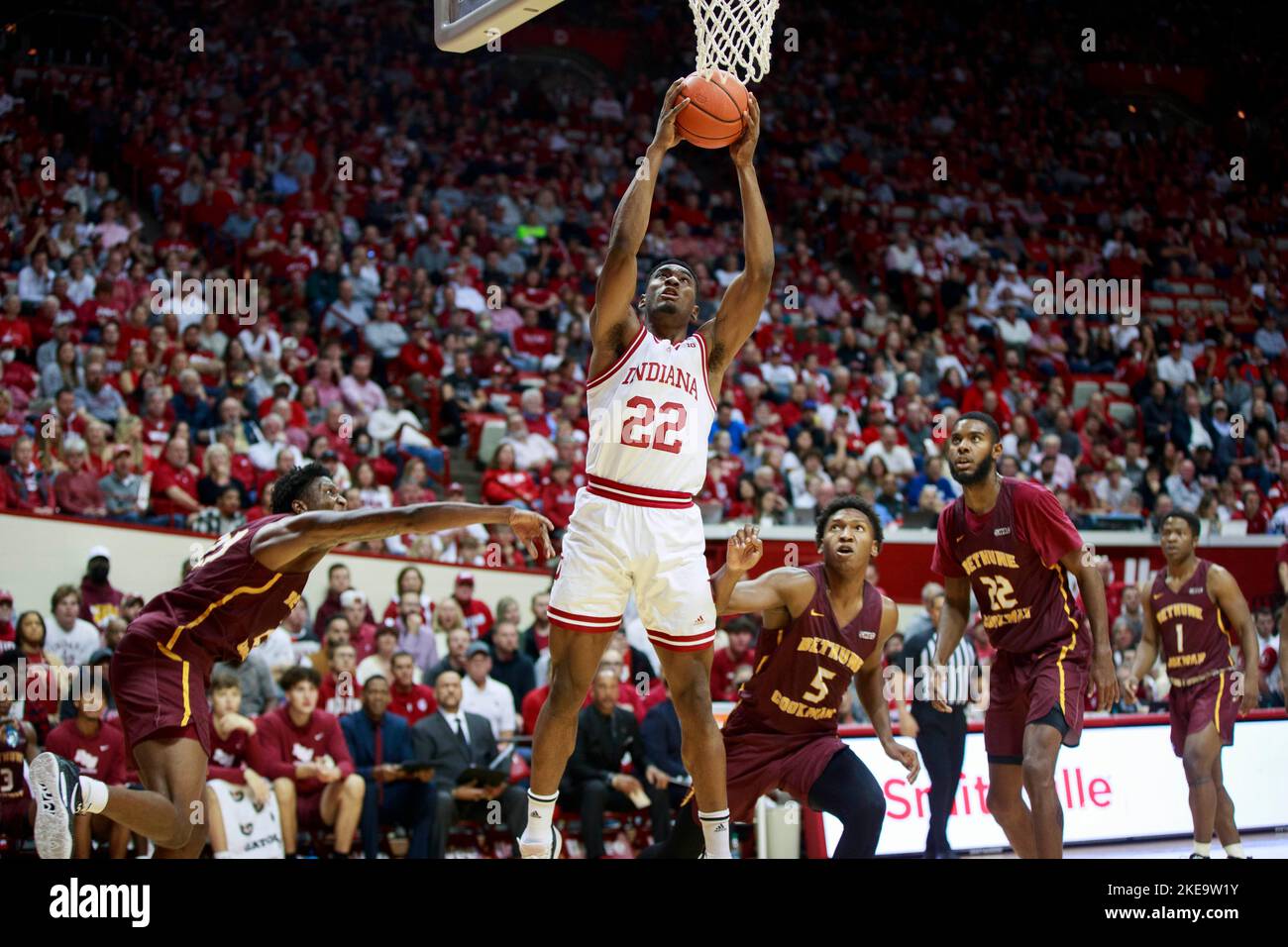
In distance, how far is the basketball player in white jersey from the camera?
4.95m

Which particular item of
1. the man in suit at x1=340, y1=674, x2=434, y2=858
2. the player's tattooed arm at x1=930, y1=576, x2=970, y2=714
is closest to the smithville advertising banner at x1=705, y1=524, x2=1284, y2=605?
the man in suit at x1=340, y1=674, x2=434, y2=858

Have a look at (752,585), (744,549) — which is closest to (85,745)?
(752,585)

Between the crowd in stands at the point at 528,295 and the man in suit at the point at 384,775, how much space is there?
6cm

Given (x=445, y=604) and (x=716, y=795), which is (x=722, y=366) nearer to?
(x=716, y=795)

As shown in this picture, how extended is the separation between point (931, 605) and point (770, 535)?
1.78 meters

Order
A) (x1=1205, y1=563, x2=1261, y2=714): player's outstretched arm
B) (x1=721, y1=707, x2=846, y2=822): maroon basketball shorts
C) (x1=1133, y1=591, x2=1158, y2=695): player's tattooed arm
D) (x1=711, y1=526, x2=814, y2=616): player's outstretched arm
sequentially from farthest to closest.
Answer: (x1=1133, y1=591, x2=1158, y2=695): player's tattooed arm
(x1=1205, y1=563, x2=1261, y2=714): player's outstretched arm
(x1=721, y1=707, x2=846, y2=822): maroon basketball shorts
(x1=711, y1=526, x2=814, y2=616): player's outstretched arm

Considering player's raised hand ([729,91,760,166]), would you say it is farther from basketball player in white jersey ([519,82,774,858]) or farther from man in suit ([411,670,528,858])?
→ man in suit ([411,670,528,858])

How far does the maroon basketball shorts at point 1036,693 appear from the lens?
573cm

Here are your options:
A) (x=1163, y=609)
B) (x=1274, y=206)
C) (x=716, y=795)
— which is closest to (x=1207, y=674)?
(x=1163, y=609)

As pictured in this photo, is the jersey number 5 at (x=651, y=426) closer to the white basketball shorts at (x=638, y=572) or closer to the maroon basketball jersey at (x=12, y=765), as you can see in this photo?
the white basketball shorts at (x=638, y=572)

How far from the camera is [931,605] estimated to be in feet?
32.8

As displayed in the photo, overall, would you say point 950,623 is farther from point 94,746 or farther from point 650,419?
point 94,746

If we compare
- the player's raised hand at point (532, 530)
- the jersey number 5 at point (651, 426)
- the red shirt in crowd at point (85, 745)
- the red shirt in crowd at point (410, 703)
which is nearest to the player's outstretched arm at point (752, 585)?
the jersey number 5 at point (651, 426)

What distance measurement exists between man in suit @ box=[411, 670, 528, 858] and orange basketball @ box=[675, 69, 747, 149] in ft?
14.2
